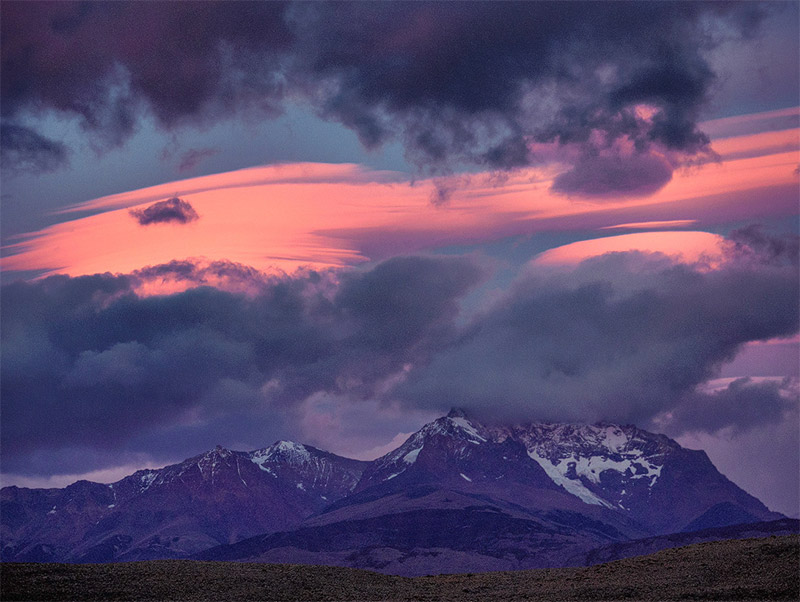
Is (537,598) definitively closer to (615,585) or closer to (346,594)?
(615,585)

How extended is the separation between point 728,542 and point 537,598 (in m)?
36.2

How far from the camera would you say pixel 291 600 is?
114 m

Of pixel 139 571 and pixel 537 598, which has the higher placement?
pixel 139 571

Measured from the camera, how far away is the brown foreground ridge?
10981 cm

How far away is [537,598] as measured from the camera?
115875 mm

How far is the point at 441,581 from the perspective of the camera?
13450 centimetres

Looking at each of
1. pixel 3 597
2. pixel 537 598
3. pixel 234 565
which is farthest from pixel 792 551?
pixel 3 597

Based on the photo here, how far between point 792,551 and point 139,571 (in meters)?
77.5

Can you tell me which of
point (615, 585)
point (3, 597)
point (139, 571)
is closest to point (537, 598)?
point (615, 585)

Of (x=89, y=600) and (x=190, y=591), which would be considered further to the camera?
(x=190, y=591)

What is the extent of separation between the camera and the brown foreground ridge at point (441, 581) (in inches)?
4323

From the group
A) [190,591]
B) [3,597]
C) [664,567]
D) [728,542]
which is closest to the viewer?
[3,597]

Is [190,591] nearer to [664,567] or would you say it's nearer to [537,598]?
[537,598]

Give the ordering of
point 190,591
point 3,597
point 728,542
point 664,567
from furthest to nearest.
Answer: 1. point 728,542
2. point 664,567
3. point 190,591
4. point 3,597
